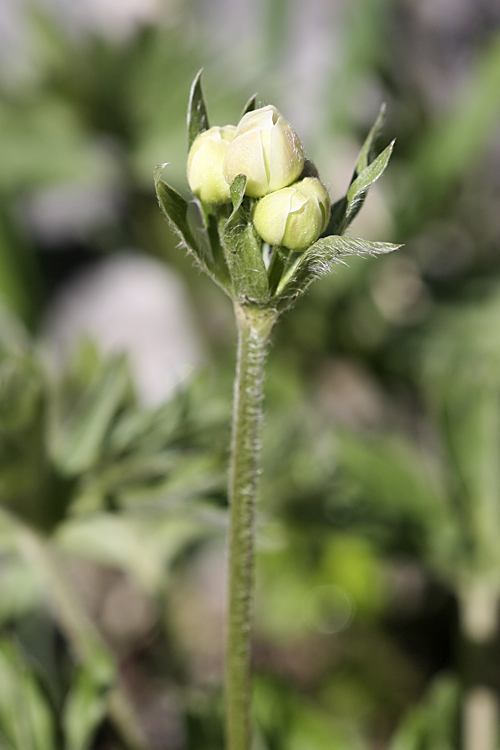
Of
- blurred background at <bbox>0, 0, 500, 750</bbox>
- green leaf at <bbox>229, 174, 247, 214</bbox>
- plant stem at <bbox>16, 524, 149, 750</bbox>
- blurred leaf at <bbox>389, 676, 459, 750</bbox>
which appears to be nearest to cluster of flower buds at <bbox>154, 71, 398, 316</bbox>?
green leaf at <bbox>229, 174, 247, 214</bbox>

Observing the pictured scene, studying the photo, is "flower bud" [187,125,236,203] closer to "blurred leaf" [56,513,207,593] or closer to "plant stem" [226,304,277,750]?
"plant stem" [226,304,277,750]

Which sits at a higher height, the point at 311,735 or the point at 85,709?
the point at 85,709

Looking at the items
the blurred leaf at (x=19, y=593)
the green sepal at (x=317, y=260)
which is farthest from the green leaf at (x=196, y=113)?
the blurred leaf at (x=19, y=593)

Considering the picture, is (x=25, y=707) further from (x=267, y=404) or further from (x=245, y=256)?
(x=267, y=404)

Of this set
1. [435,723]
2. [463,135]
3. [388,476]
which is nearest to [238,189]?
[435,723]

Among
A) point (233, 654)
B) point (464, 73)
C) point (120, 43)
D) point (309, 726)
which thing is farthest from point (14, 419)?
point (464, 73)

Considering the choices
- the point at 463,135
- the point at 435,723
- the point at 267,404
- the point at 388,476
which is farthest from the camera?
the point at 463,135
